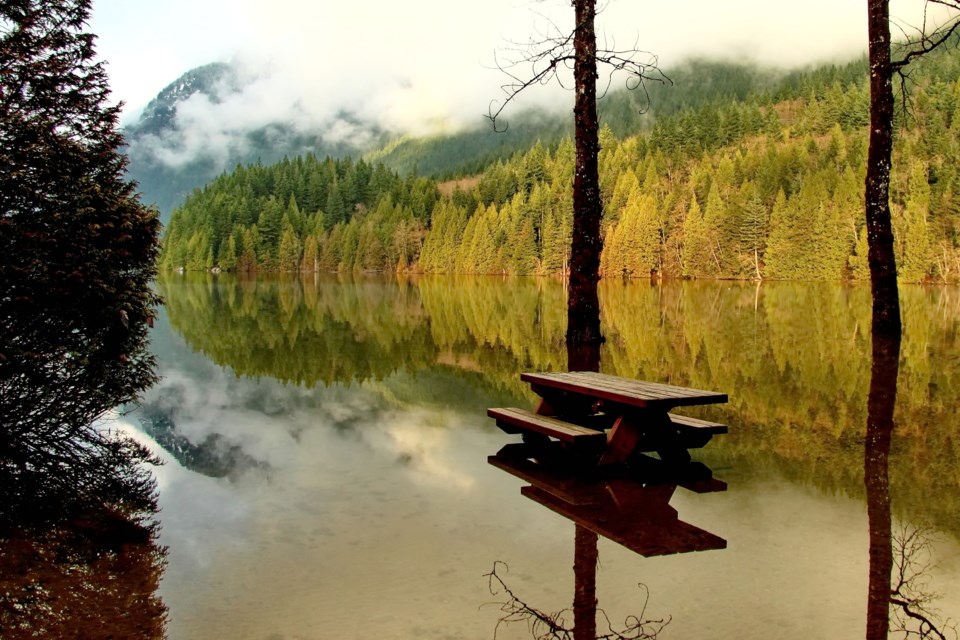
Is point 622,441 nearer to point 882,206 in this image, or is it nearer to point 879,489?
point 879,489

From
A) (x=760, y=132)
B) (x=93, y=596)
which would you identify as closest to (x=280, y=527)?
(x=93, y=596)

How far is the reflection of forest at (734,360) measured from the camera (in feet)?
26.0

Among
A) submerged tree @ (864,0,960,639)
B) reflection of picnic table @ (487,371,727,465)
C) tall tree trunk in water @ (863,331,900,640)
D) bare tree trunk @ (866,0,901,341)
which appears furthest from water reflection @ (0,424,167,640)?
bare tree trunk @ (866,0,901,341)

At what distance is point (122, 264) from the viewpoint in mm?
9547

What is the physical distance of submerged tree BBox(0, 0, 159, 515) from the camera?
7781 mm

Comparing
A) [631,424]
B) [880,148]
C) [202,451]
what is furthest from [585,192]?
[202,451]

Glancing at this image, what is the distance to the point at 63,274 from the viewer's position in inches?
321

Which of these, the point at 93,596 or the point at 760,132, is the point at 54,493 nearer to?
the point at 93,596

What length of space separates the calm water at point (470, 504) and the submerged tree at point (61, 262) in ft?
3.22

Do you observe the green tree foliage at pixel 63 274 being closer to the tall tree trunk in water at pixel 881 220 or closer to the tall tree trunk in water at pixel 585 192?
the tall tree trunk in water at pixel 585 192

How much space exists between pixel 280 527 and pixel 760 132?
16896cm

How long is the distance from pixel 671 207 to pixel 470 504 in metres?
109

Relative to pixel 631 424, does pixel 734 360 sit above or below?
below

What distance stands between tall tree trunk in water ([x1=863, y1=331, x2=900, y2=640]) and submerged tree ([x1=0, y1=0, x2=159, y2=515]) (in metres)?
6.12
